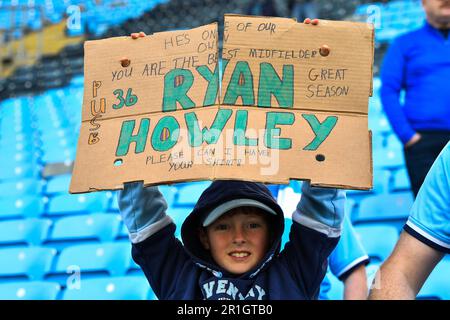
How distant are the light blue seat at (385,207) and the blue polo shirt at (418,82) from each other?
1.87 feet

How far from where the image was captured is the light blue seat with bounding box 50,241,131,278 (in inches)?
126

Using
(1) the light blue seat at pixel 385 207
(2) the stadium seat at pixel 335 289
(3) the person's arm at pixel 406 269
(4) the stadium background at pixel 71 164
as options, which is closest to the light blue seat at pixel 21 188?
(4) the stadium background at pixel 71 164

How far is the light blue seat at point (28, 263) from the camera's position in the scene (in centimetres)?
334

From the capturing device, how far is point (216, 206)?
1777 millimetres

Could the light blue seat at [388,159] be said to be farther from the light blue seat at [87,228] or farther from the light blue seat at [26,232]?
the light blue seat at [26,232]

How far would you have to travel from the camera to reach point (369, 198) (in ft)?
11.2

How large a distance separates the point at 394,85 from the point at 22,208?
208cm

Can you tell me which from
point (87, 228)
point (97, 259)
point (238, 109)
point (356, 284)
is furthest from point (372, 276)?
point (87, 228)

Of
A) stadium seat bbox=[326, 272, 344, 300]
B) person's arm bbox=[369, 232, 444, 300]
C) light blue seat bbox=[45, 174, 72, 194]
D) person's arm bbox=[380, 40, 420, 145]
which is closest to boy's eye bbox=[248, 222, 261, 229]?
person's arm bbox=[369, 232, 444, 300]

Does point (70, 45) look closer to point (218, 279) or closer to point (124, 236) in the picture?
point (124, 236)

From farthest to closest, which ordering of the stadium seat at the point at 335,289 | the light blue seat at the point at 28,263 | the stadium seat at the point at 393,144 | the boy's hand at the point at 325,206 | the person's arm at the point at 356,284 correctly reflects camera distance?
the stadium seat at the point at 393,144 < the light blue seat at the point at 28,263 < the stadium seat at the point at 335,289 < the person's arm at the point at 356,284 < the boy's hand at the point at 325,206

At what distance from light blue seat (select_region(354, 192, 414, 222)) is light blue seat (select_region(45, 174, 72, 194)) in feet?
5.35

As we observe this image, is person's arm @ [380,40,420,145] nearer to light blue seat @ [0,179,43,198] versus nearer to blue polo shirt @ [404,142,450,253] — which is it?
blue polo shirt @ [404,142,450,253]

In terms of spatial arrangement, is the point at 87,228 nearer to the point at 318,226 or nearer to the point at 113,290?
the point at 113,290
